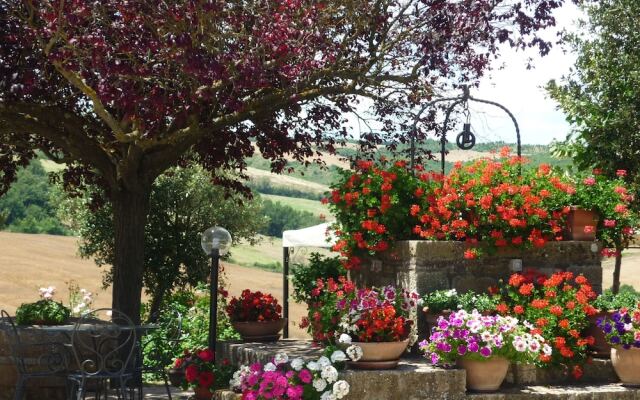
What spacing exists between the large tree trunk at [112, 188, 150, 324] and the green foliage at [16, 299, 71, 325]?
1880 millimetres

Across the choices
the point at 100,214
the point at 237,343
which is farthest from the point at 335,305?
the point at 100,214

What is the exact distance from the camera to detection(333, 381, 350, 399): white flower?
22.2 feet

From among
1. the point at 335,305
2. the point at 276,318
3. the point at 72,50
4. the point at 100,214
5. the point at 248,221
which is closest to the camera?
the point at 335,305

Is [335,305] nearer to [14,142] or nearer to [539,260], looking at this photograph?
[539,260]

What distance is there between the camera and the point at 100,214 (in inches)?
604

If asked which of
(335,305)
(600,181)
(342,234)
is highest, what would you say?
(600,181)

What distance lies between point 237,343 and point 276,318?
61cm

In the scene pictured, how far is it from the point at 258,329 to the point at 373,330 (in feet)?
8.64

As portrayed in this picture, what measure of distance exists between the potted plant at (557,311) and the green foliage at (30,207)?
29.8m

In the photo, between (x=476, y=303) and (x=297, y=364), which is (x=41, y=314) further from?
(x=476, y=303)

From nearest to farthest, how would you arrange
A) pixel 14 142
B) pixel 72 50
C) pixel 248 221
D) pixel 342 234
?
pixel 72 50 < pixel 342 234 < pixel 14 142 < pixel 248 221

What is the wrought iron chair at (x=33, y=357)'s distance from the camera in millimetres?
7379

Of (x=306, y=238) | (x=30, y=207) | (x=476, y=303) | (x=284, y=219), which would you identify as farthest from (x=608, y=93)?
(x=30, y=207)

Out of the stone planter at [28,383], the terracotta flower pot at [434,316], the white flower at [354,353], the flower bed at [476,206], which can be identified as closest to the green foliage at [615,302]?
the flower bed at [476,206]
